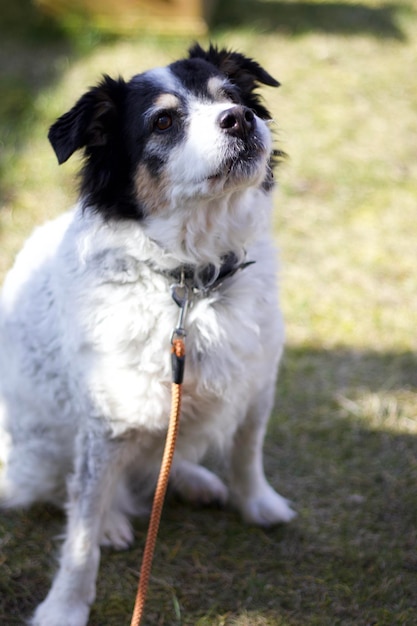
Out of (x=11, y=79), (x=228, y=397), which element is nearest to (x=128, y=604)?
(x=228, y=397)

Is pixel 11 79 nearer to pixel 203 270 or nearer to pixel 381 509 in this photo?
pixel 203 270

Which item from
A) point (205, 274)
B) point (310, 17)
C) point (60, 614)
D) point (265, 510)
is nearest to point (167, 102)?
point (205, 274)

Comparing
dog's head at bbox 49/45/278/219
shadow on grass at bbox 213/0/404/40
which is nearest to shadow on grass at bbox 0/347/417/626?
dog's head at bbox 49/45/278/219

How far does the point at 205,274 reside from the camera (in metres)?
2.47

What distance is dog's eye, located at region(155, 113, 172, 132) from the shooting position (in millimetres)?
2334

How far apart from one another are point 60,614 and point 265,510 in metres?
0.87

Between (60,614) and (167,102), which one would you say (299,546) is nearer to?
(60,614)

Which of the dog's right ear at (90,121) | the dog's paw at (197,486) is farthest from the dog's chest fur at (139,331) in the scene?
the dog's paw at (197,486)

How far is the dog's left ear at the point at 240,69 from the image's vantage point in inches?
101

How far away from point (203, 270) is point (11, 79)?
444 cm

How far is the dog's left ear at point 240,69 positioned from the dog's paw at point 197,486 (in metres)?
1.46

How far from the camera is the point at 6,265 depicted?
4.41 metres

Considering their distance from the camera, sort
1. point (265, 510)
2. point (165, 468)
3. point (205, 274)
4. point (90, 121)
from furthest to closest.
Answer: point (265, 510), point (205, 274), point (90, 121), point (165, 468)

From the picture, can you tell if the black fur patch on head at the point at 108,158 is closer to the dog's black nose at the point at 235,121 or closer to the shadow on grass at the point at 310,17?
the dog's black nose at the point at 235,121
